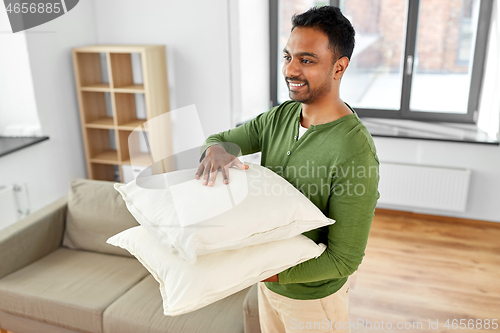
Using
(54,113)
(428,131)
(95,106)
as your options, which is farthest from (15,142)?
(428,131)

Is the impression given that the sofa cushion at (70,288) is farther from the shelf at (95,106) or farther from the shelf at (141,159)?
the shelf at (95,106)

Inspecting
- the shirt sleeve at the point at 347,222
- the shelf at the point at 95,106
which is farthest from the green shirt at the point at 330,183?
the shelf at the point at 95,106

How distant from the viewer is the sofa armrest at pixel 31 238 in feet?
7.07

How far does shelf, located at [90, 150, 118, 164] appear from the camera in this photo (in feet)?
12.7

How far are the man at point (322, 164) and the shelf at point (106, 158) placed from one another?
2.79 m

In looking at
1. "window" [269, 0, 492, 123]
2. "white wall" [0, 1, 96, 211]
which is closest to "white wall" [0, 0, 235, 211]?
"white wall" [0, 1, 96, 211]

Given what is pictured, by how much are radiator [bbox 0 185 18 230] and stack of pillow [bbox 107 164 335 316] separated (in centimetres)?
222

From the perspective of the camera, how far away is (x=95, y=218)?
233 cm

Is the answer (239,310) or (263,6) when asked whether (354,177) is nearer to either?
(239,310)

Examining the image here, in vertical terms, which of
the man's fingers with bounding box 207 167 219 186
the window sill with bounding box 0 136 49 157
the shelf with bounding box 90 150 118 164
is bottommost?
the shelf with bounding box 90 150 118 164

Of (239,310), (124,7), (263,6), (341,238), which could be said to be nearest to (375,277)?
(239,310)

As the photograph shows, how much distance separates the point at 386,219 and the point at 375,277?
0.93 m

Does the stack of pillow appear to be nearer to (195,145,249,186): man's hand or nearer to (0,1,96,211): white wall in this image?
(195,145,249,186): man's hand

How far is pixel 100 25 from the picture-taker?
392 cm
